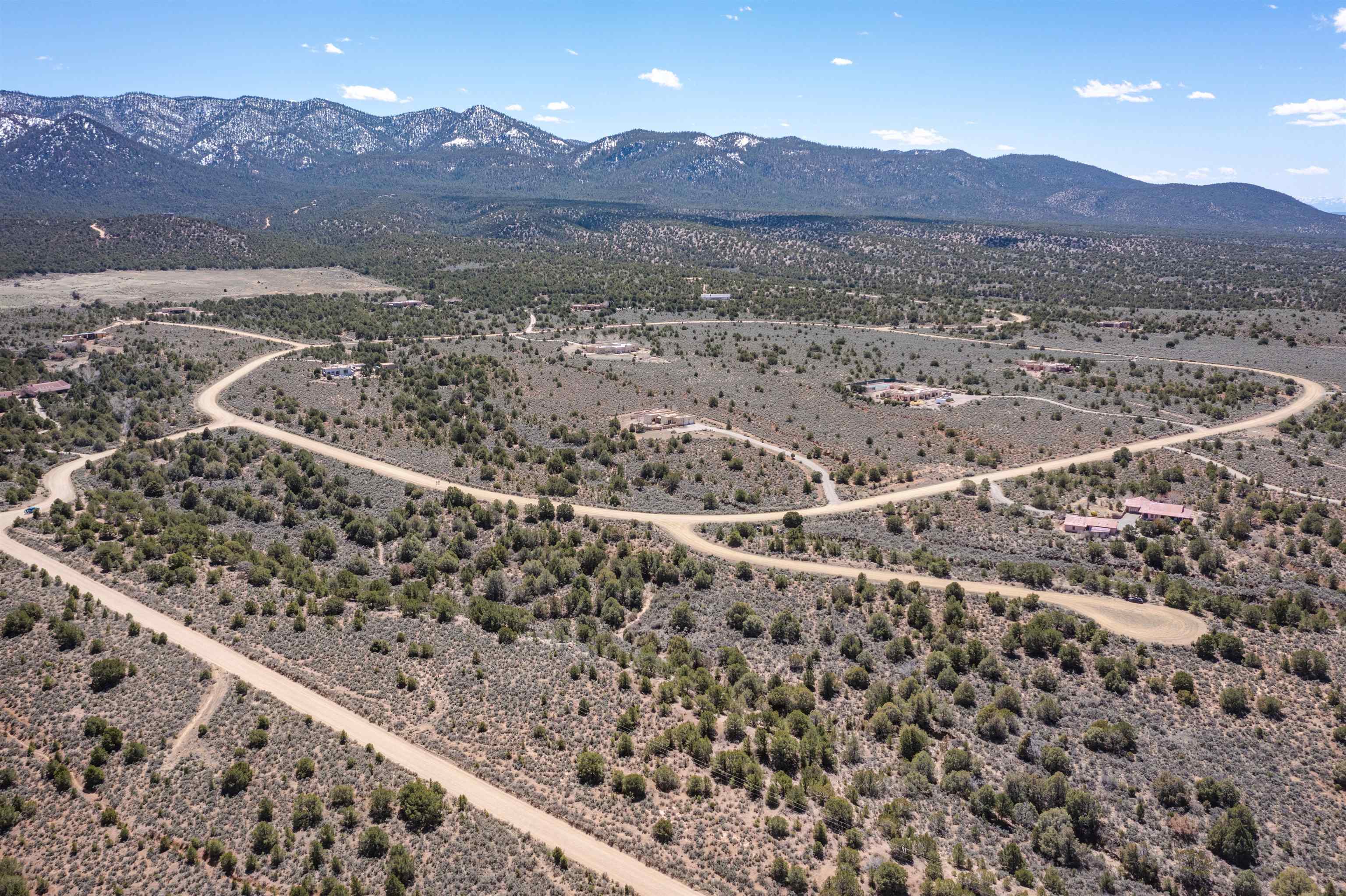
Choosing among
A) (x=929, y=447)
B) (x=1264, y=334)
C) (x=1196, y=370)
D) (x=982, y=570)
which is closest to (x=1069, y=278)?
(x=1264, y=334)

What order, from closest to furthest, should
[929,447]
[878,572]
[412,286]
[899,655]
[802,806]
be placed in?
[802,806] → [899,655] → [878,572] → [929,447] → [412,286]

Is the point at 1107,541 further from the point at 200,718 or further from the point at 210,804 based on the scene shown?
the point at 200,718

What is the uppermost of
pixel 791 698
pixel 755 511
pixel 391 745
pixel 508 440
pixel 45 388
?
pixel 791 698

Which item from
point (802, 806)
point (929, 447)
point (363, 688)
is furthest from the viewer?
point (929, 447)

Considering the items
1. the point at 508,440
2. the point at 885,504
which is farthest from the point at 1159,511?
the point at 508,440

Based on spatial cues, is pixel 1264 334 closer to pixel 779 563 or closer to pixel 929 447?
pixel 929 447

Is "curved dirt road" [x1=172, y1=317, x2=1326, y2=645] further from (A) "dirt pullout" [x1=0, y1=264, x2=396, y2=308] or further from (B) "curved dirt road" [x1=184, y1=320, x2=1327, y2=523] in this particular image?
(A) "dirt pullout" [x1=0, y1=264, x2=396, y2=308]

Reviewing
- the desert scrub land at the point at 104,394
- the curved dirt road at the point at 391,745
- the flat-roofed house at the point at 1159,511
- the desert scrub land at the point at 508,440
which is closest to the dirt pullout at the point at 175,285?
the desert scrub land at the point at 104,394
